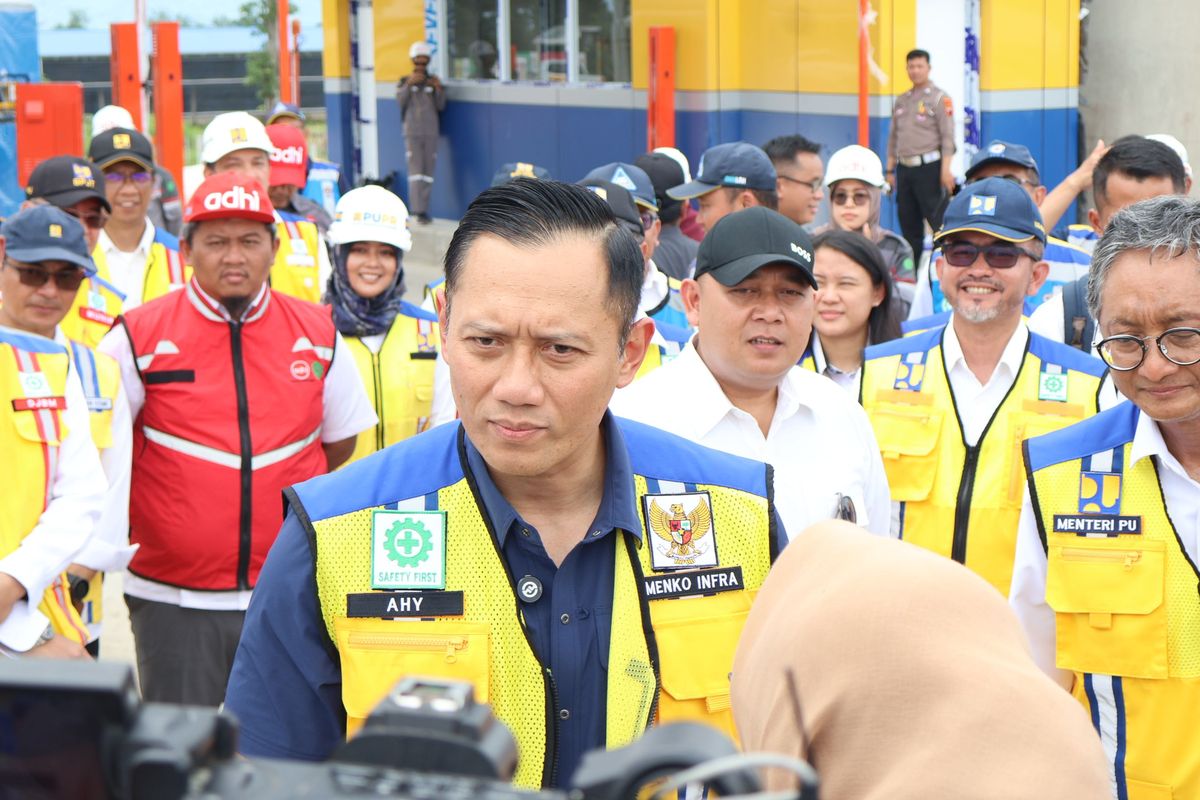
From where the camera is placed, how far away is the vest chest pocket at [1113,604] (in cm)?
338

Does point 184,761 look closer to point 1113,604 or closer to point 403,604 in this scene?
point 403,604

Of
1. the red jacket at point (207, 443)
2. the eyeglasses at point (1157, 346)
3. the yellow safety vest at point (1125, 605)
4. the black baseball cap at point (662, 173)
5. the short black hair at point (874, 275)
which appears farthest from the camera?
the black baseball cap at point (662, 173)

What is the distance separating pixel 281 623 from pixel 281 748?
0.21 m

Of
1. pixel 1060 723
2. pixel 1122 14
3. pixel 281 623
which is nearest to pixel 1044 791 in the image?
pixel 1060 723

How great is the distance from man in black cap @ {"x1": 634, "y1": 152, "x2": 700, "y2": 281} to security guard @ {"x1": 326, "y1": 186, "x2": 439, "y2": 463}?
4.83 ft

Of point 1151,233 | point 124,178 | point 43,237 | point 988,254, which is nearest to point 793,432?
point 1151,233

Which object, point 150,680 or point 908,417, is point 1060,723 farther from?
point 150,680

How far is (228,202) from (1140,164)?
3.76 metres

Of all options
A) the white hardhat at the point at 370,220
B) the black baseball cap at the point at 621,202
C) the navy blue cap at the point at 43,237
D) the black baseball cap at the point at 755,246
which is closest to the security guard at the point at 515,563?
the black baseball cap at the point at 755,246

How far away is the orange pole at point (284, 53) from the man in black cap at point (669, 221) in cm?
955

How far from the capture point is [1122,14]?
15.0 m

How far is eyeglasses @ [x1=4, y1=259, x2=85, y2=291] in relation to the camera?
16.8 ft

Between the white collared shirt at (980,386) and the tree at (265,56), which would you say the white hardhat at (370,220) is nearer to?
the white collared shirt at (980,386)

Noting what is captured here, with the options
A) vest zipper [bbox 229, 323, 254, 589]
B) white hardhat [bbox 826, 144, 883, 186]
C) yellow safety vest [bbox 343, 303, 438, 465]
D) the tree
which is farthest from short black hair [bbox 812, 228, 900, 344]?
the tree
